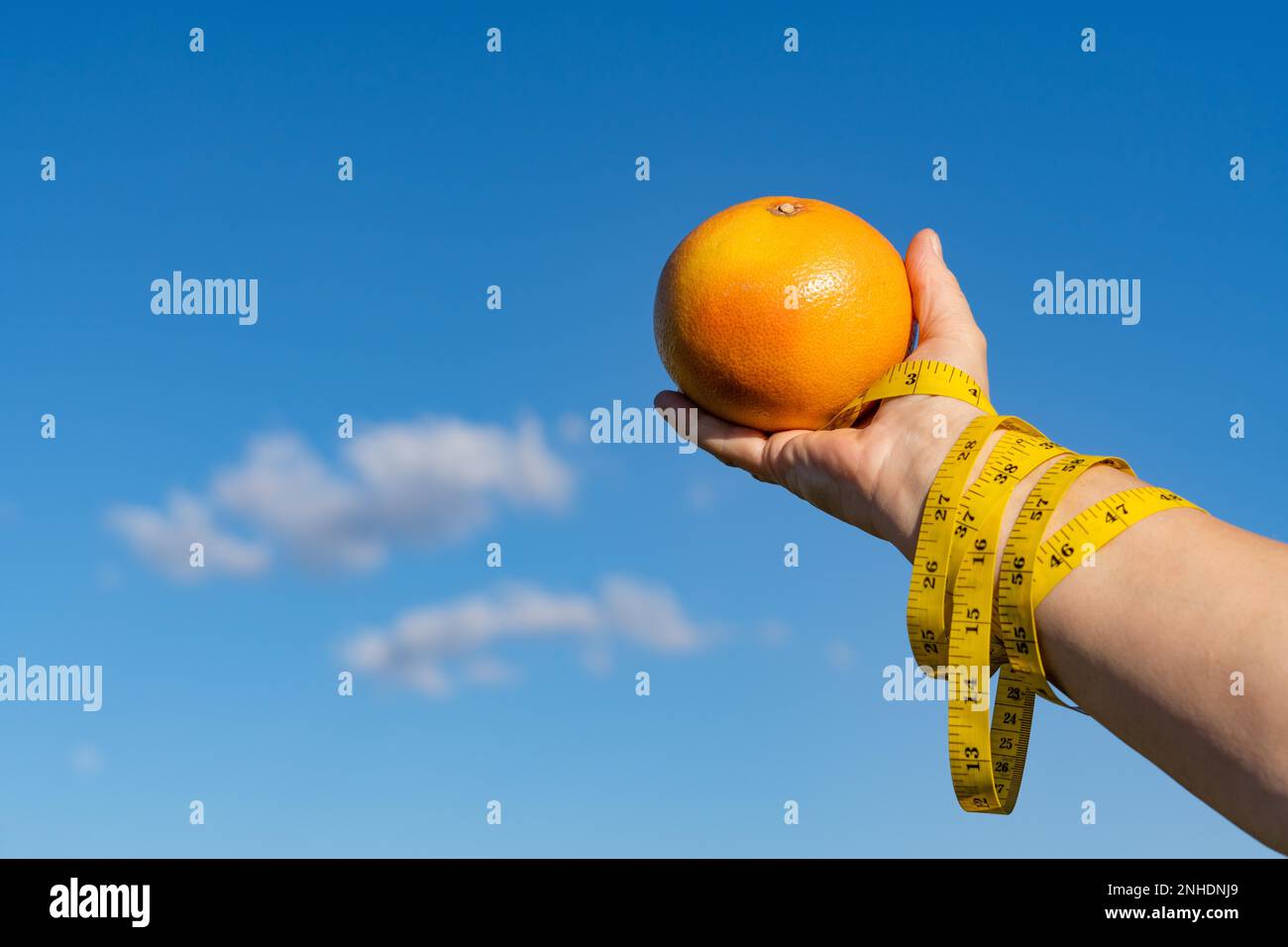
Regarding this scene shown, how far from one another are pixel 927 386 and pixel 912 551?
2.51 ft

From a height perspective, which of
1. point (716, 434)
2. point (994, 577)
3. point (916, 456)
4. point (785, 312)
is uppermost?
point (785, 312)

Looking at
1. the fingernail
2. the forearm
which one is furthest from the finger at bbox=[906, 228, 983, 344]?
the forearm

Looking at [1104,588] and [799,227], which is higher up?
[799,227]

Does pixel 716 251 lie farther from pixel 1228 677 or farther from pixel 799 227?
pixel 1228 677

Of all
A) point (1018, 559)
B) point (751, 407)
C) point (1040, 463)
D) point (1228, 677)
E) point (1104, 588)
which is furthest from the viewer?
point (751, 407)

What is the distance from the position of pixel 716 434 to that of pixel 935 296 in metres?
1.06

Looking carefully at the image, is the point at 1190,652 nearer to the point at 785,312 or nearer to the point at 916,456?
the point at 916,456

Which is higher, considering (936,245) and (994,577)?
(936,245)

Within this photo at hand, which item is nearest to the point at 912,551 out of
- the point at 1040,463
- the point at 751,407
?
the point at 1040,463

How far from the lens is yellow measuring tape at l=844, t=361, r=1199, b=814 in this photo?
118 inches

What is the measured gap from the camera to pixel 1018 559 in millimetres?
3061

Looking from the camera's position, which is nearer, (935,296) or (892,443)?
(892,443)

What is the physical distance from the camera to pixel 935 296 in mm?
4480

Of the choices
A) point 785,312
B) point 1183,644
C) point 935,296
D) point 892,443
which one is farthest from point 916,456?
point 1183,644
